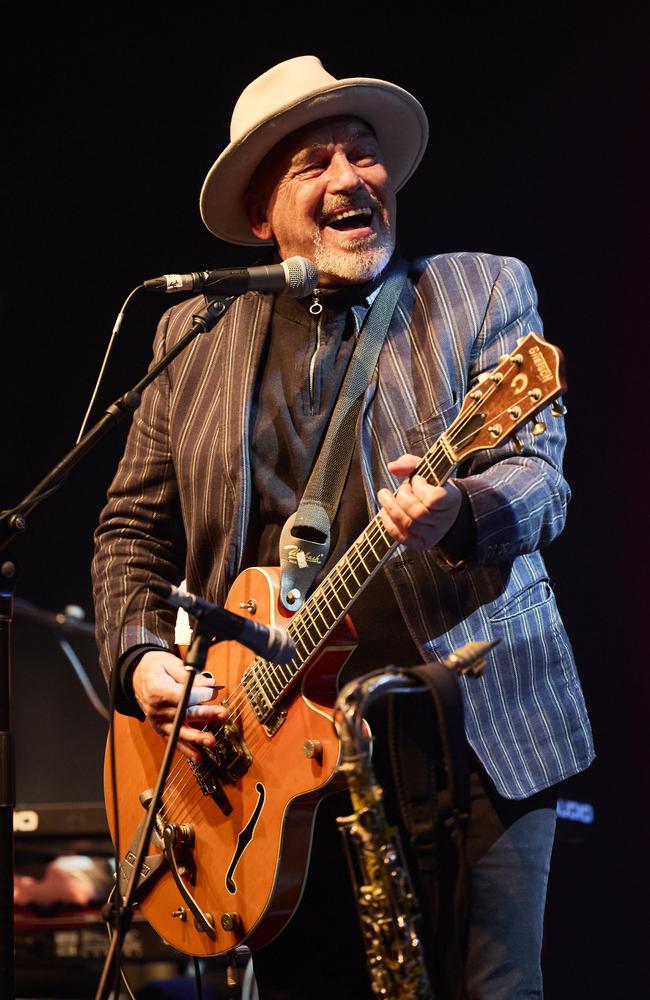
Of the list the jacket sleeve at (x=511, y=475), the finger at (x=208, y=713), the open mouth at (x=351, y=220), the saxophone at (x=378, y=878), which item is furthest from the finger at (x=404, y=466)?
Result: the open mouth at (x=351, y=220)

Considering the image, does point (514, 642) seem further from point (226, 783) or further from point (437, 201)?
point (437, 201)

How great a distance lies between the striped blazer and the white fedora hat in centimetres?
34

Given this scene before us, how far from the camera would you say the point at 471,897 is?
2182 mm

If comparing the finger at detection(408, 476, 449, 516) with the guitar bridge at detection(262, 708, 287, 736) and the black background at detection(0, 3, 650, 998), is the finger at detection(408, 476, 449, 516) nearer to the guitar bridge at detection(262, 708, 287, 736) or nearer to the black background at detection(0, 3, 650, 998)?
the guitar bridge at detection(262, 708, 287, 736)

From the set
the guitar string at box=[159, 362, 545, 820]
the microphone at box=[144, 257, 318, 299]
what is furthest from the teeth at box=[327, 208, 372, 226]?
the guitar string at box=[159, 362, 545, 820]

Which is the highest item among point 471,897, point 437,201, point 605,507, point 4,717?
point 437,201

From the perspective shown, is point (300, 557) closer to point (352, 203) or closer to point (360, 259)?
point (360, 259)

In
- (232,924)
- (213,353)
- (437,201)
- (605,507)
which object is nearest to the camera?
(232,924)

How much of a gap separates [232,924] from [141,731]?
0.57 m

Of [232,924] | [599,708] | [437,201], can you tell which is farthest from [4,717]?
[437,201]

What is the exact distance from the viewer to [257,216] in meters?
3.08

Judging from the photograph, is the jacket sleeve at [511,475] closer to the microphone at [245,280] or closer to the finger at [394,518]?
the finger at [394,518]

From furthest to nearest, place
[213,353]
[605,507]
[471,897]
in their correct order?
[605,507], [213,353], [471,897]

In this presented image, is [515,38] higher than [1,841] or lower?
higher
